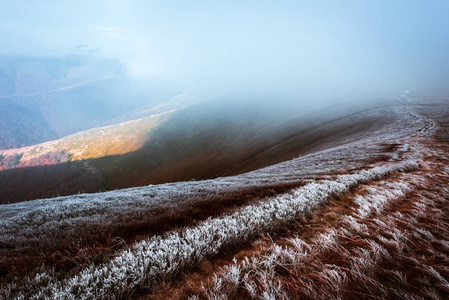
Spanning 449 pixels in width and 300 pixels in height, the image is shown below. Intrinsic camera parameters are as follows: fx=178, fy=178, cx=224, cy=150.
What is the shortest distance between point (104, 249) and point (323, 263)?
3.45 m

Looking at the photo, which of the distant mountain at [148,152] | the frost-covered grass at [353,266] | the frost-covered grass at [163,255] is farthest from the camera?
Result: the distant mountain at [148,152]

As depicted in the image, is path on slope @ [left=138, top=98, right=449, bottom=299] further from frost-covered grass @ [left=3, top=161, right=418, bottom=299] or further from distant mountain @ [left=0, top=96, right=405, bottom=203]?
distant mountain @ [left=0, top=96, right=405, bottom=203]

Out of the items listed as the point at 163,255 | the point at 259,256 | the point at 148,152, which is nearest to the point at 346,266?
the point at 259,256

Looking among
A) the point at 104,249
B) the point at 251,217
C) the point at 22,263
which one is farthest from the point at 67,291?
the point at 251,217

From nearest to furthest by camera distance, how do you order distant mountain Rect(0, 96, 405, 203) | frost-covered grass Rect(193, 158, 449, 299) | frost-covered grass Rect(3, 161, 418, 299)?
1. frost-covered grass Rect(193, 158, 449, 299)
2. frost-covered grass Rect(3, 161, 418, 299)
3. distant mountain Rect(0, 96, 405, 203)

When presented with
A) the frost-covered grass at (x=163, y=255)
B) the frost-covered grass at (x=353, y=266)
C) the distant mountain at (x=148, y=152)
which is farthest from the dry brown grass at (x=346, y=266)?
the distant mountain at (x=148, y=152)

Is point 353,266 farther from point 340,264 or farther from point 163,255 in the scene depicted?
point 163,255

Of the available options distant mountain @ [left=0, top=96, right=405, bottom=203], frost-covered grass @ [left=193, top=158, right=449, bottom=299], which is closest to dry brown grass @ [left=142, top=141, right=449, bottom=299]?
frost-covered grass @ [left=193, top=158, right=449, bottom=299]

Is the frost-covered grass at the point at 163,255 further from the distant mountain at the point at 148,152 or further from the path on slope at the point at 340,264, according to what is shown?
the distant mountain at the point at 148,152

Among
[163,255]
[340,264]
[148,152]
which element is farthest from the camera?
[148,152]

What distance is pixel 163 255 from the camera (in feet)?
8.59

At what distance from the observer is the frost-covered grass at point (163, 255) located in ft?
7.06

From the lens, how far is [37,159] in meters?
165

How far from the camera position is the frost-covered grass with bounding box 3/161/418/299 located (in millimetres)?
2150
